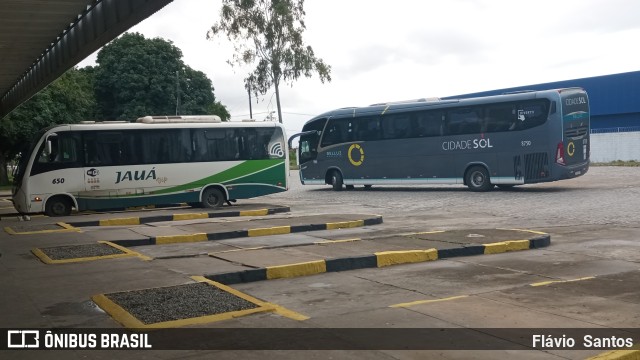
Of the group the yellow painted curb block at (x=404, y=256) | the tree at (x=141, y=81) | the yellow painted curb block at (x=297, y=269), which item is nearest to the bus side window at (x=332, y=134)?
the yellow painted curb block at (x=404, y=256)

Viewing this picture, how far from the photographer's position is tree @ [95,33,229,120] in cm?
5150

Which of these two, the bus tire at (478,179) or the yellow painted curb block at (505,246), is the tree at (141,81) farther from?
the yellow painted curb block at (505,246)

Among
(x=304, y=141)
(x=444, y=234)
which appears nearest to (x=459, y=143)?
(x=304, y=141)

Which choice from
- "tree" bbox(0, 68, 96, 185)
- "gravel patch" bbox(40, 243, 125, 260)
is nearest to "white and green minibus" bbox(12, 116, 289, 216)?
"gravel patch" bbox(40, 243, 125, 260)

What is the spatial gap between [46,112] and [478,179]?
1190 inches

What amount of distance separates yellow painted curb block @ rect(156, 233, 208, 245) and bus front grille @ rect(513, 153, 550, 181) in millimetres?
13646

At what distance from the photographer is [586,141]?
2266 centimetres

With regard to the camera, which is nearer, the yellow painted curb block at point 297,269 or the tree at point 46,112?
the yellow painted curb block at point 297,269

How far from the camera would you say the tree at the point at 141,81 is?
51500mm

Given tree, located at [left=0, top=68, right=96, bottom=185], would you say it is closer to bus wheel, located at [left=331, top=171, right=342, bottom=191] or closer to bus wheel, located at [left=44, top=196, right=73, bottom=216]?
bus wheel, located at [left=331, top=171, right=342, bottom=191]

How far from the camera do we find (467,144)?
79.2 feet

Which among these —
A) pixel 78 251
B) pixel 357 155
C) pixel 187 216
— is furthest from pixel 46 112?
pixel 78 251

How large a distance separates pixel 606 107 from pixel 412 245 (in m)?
43.5

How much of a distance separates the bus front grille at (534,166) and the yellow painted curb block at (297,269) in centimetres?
1518
